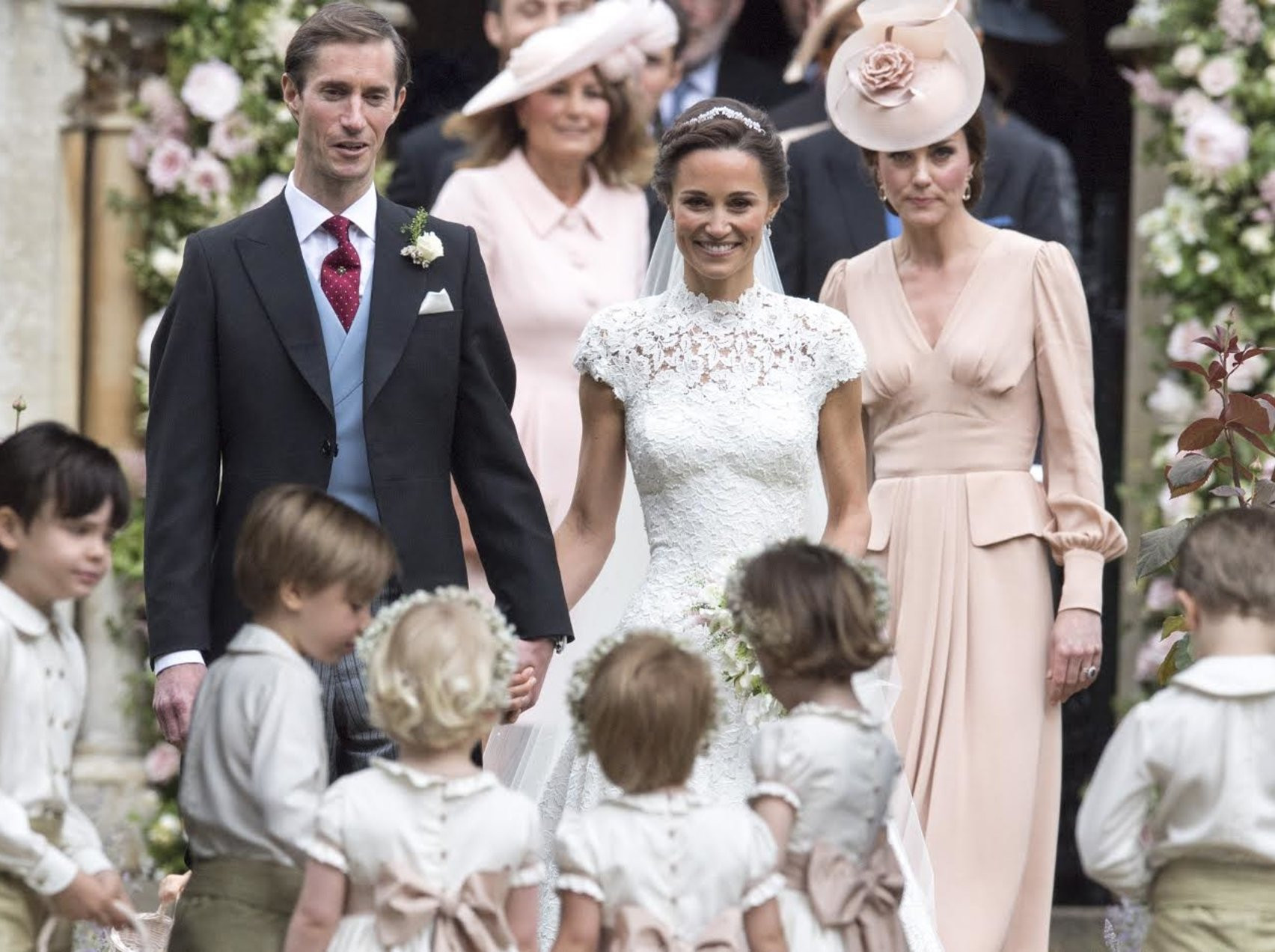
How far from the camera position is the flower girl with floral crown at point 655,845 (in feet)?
13.0

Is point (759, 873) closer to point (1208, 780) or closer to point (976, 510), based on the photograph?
point (1208, 780)

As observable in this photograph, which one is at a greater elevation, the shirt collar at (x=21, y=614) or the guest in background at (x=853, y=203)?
the guest in background at (x=853, y=203)

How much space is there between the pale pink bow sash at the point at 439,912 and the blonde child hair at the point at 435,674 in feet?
0.70

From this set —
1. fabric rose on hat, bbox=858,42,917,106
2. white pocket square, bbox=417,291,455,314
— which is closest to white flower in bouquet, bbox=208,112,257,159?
fabric rose on hat, bbox=858,42,917,106

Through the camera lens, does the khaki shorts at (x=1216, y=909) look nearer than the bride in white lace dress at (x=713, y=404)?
Yes

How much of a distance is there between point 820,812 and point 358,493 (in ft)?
3.95

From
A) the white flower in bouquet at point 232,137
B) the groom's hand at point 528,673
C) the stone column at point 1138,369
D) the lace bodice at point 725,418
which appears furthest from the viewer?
the white flower in bouquet at point 232,137

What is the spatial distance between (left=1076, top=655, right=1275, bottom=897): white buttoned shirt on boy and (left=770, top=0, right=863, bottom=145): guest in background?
331cm

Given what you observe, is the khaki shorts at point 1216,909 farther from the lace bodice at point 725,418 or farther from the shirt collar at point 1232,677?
the lace bodice at point 725,418

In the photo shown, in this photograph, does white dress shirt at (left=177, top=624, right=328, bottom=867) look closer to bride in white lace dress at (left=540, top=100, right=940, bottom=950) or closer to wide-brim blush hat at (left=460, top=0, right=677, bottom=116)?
bride in white lace dress at (left=540, top=100, right=940, bottom=950)

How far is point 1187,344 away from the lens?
25.5 feet

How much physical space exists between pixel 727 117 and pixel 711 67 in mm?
3569

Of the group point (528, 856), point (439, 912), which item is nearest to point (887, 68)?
point (528, 856)

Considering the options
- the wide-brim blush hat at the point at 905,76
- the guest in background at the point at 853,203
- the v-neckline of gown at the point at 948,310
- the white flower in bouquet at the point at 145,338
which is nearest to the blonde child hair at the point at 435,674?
the v-neckline of gown at the point at 948,310
